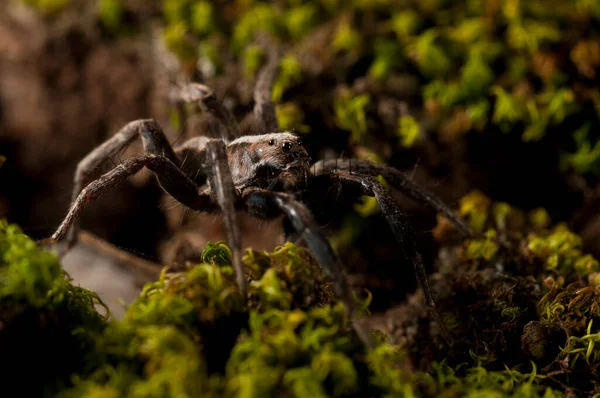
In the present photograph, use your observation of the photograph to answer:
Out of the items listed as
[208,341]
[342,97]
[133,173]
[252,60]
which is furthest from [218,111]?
[208,341]

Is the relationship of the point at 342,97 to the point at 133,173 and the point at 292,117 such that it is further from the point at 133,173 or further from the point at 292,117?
the point at 133,173

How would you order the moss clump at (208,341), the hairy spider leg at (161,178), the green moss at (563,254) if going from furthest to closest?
1. the green moss at (563,254)
2. the hairy spider leg at (161,178)
3. the moss clump at (208,341)

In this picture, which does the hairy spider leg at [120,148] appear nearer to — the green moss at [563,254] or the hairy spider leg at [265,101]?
the hairy spider leg at [265,101]

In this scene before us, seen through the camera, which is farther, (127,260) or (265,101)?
(265,101)

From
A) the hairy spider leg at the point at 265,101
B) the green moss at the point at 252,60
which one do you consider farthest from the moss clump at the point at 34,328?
the green moss at the point at 252,60

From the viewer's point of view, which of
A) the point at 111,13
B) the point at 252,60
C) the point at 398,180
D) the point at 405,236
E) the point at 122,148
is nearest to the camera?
the point at 405,236

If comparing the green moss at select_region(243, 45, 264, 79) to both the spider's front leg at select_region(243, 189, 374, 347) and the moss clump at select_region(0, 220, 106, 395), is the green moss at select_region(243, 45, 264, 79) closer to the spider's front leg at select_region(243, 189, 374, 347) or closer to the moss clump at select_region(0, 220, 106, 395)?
the spider's front leg at select_region(243, 189, 374, 347)

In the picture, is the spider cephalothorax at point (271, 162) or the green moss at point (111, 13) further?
the green moss at point (111, 13)

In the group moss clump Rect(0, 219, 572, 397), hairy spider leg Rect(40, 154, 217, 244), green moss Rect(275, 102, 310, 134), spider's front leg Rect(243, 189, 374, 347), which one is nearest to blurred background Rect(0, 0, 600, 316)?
green moss Rect(275, 102, 310, 134)

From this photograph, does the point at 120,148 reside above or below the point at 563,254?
above
